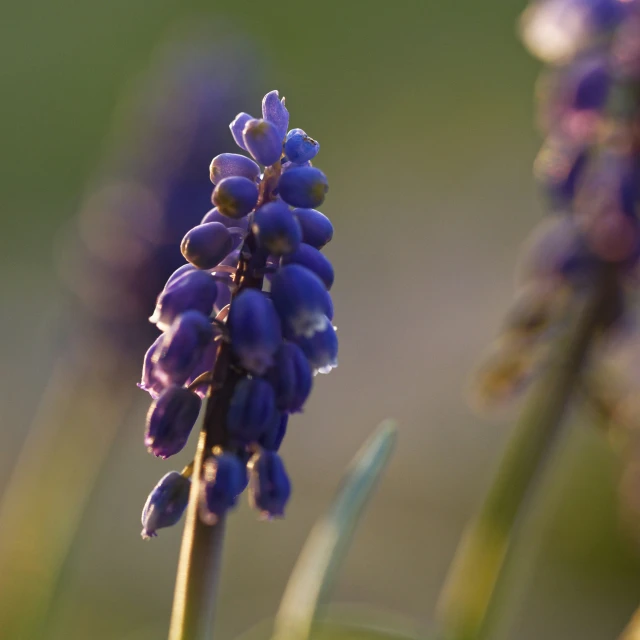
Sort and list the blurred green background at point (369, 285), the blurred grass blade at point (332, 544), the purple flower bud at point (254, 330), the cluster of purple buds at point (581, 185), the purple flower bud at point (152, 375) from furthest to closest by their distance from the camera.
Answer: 1. the blurred green background at point (369, 285)
2. the cluster of purple buds at point (581, 185)
3. the blurred grass blade at point (332, 544)
4. the purple flower bud at point (152, 375)
5. the purple flower bud at point (254, 330)

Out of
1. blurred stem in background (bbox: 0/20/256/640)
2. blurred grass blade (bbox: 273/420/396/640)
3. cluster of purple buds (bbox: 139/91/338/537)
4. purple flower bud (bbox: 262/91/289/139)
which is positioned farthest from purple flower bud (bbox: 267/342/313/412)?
blurred stem in background (bbox: 0/20/256/640)

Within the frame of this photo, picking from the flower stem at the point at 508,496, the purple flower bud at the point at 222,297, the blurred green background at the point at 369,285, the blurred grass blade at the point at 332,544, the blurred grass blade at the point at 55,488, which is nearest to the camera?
the purple flower bud at the point at 222,297

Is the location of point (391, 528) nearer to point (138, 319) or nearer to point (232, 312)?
point (138, 319)

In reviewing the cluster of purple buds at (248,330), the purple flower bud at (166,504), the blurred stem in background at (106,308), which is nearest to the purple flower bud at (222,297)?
the cluster of purple buds at (248,330)

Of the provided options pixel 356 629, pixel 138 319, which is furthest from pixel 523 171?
pixel 356 629

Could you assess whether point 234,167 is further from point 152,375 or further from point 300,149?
point 152,375

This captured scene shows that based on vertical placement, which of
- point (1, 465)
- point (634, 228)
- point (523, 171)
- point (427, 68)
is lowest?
point (1, 465)

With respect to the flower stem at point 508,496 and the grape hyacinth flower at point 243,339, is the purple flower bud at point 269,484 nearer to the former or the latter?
the grape hyacinth flower at point 243,339
